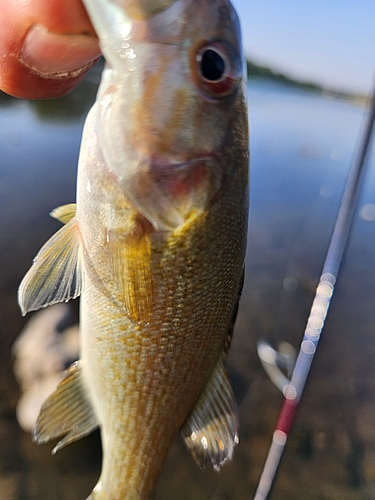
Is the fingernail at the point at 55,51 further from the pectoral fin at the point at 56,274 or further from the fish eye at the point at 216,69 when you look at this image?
the pectoral fin at the point at 56,274

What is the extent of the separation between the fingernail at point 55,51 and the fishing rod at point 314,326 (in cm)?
245

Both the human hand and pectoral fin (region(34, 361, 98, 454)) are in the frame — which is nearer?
the human hand

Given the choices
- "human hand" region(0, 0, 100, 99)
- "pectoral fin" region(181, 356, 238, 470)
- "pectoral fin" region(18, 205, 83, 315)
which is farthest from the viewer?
"pectoral fin" region(181, 356, 238, 470)

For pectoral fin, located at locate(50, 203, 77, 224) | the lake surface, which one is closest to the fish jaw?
pectoral fin, located at locate(50, 203, 77, 224)

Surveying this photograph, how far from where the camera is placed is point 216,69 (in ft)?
3.12

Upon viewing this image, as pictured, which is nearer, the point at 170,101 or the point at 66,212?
the point at 170,101

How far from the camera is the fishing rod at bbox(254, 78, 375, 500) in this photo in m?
2.68

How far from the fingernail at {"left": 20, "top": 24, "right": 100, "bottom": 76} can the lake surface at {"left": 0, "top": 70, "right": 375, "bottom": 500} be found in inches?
118

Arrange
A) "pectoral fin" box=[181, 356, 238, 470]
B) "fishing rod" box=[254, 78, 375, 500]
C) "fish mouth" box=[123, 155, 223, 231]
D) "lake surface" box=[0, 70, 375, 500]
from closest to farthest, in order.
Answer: "fish mouth" box=[123, 155, 223, 231]
"pectoral fin" box=[181, 356, 238, 470]
"fishing rod" box=[254, 78, 375, 500]
"lake surface" box=[0, 70, 375, 500]

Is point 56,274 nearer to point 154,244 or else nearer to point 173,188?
point 154,244

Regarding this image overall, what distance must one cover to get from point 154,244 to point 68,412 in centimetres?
76

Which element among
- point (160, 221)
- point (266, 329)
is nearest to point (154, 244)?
point (160, 221)

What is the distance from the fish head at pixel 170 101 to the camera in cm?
87

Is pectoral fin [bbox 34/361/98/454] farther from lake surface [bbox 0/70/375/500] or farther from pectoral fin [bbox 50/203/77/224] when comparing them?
lake surface [bbox 0/70/375/500]
